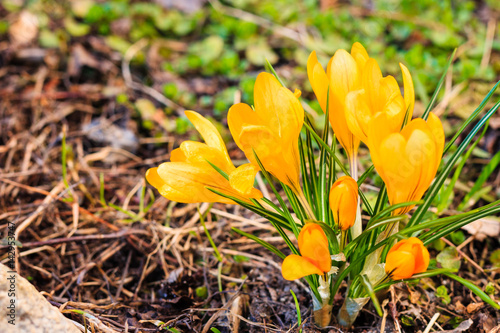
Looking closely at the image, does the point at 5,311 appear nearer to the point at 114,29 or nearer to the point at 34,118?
the point at 34,118

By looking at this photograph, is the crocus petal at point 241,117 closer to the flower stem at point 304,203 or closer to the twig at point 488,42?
the flower stem at point 304,203

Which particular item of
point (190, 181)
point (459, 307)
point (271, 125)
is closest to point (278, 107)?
point (271, 125)

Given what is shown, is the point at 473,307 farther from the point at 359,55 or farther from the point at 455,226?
the point at 359,55

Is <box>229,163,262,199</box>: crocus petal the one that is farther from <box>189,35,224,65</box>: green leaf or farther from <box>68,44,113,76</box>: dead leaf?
<box>68,44,113,76</box>: dead leaf

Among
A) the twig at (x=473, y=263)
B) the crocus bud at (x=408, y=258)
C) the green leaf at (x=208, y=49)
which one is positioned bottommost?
the twig at (x=473, y=263)

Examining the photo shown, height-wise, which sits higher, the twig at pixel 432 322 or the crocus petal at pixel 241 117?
the crocus petal at pixel 241 117

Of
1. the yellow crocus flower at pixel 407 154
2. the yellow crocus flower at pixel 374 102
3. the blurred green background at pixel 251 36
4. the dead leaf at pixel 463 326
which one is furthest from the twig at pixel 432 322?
the blurred green background at pixel 251 36

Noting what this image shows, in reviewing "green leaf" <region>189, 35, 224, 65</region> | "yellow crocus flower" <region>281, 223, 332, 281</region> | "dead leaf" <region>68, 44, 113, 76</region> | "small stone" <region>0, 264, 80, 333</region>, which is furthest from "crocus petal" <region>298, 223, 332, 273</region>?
"dead leaf" <region>68, 44, 113, 76</region>
